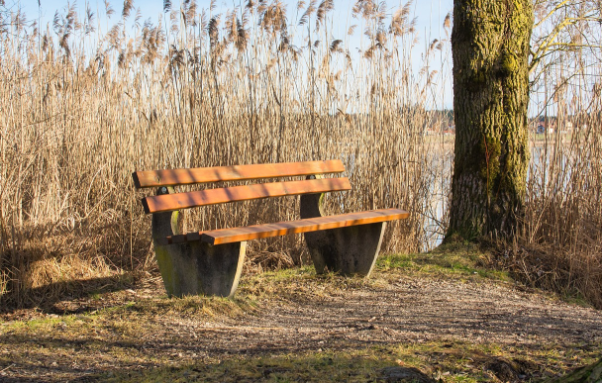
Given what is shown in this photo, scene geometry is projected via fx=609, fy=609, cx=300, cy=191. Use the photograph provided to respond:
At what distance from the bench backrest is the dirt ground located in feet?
1.59

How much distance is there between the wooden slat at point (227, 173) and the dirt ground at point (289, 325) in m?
0.58

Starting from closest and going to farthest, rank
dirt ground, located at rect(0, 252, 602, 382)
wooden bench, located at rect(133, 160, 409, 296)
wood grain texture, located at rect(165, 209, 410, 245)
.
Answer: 1. dirt ground, located at rect(0, 252, 602, 382)
2. wood grain texture, located at rect(165, 209, 410, 245)
3. wooden bench, located at rect(133, 160, 409, 296)

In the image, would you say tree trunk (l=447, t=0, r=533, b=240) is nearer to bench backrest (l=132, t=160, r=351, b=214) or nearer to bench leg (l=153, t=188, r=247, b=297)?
bench backrest (l=132, t=160, r=351, b=214)

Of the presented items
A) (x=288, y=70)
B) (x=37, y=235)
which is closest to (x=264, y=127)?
(x=288, y=70)

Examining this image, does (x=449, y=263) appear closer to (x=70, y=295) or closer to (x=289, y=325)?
(x=289, y=325)

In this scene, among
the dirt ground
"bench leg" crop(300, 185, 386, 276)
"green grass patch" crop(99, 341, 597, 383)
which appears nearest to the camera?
"green grass patch" crop(99, 341, 597, 383)

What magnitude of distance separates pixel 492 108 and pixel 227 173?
165cm

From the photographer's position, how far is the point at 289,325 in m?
2.76

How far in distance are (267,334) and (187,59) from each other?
197 cm

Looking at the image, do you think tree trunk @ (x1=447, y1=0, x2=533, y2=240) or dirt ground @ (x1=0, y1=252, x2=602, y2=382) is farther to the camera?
tree trunk @ (x1=447, y1=0, x2=533, y2=240)

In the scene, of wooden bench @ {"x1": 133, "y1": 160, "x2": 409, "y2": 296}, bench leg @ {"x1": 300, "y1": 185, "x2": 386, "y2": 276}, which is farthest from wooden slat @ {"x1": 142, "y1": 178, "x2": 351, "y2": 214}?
bench leg @ {"x1": 300, "y1": 185, "x2": 386, "y2": 276}

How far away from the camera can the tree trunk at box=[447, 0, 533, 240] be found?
367 centimetres

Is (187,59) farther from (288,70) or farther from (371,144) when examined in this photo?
(371,144)

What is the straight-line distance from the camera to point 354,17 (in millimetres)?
4496
